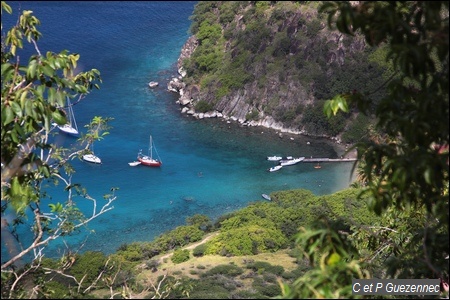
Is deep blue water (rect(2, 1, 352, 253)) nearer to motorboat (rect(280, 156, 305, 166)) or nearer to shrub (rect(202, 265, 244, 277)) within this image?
motorboat (rect(280, 156, 305, 166))

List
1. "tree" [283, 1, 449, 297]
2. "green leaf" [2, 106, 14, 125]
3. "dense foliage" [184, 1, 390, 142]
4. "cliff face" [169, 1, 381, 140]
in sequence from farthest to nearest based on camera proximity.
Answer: "cliff face" [169, 1, 381, 140] → "dense foliage" [184, 1, 390, 142] → "green leaf" [2, 106, 14, 125] → "tree" [283, 1, 449, 297]

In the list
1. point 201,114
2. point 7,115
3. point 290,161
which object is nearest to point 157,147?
point 201,114

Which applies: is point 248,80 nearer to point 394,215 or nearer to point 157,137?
point 157,137

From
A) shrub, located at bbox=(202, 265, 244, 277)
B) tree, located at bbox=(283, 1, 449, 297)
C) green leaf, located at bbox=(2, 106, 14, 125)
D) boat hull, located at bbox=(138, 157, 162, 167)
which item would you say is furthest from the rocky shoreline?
green leaf, located at bbox=(2, 106, 14, 125)

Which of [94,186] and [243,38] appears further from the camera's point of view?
[243,38]

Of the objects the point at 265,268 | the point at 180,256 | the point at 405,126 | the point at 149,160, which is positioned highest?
the point at 405,126

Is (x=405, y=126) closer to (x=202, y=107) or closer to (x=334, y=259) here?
(x=334, y=259)

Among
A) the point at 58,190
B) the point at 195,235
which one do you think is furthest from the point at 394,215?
the point at 58,190
